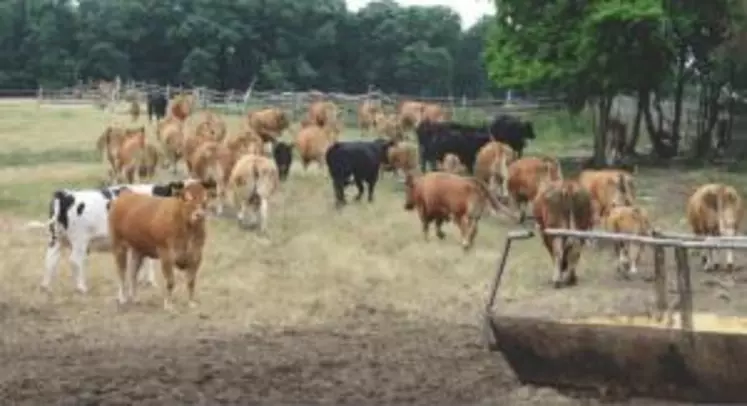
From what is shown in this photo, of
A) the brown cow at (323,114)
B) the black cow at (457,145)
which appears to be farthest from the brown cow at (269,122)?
the black cow at (457,145)

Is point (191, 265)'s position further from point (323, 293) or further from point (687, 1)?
point (687, 1)

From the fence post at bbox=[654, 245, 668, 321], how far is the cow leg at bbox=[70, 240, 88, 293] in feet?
26.3

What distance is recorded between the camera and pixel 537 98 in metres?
59.3

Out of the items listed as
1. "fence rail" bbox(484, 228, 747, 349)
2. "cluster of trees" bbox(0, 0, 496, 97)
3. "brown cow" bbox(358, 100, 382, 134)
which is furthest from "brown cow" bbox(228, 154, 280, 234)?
"cluster of trees" bbox(0, 0, 496, 97)

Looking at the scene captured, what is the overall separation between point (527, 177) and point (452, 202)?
3.27 m

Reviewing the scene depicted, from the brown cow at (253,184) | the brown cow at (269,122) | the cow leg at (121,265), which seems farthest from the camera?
the brown cow at (269,122)

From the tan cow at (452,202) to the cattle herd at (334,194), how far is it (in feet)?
0.07

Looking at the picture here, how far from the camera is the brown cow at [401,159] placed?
30.4 meters

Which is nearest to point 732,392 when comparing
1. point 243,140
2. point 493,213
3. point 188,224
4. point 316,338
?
point 316,338

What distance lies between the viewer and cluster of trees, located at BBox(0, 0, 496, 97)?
87.4 m

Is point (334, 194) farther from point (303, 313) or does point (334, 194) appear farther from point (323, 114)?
point (323, 114)

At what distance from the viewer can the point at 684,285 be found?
10.3 m

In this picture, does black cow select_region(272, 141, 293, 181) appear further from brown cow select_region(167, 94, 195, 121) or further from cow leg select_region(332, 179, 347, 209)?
brown cow select_region(167, 94, 195, 121)

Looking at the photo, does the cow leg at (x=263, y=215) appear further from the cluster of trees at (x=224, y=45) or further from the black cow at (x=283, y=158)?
the cluster of trees at (x=224, y=45)
